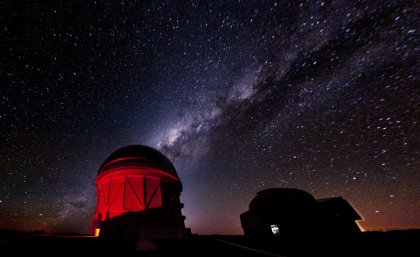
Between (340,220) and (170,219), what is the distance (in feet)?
61.3

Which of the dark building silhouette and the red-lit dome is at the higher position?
the red-lit dome

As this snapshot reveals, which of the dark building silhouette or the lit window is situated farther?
the lit window

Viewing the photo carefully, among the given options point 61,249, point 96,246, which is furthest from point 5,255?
point 96,246

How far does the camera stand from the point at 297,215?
17.9 m

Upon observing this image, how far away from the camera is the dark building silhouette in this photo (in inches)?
696

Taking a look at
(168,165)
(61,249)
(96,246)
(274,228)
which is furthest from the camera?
(274,228)

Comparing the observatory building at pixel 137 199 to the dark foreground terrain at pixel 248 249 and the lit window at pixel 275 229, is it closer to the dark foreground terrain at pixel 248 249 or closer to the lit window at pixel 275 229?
the dark foreground terrain at pixel 248 249

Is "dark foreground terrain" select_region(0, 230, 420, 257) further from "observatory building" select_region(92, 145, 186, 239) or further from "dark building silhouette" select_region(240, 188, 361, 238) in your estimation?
"dark building silhouette" select_region(240, 188, 361, 238)

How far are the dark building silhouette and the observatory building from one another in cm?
987

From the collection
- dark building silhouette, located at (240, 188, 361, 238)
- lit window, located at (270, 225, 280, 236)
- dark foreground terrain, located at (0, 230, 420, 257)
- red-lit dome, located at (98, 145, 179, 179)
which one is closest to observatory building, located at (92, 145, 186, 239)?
red-lit dome, located at (98, 145, 179, 179)

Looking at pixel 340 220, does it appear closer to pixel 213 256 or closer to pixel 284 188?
pixel 284 188

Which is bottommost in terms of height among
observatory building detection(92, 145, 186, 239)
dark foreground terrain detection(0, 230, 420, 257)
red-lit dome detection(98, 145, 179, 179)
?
dark foreground terrain detection(0, 230, 420, 257)

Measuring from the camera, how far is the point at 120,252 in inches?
185

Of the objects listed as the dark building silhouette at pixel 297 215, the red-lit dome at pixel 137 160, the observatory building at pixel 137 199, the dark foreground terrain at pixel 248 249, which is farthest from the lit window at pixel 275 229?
the dark foreground terrain at pixel 248 249
